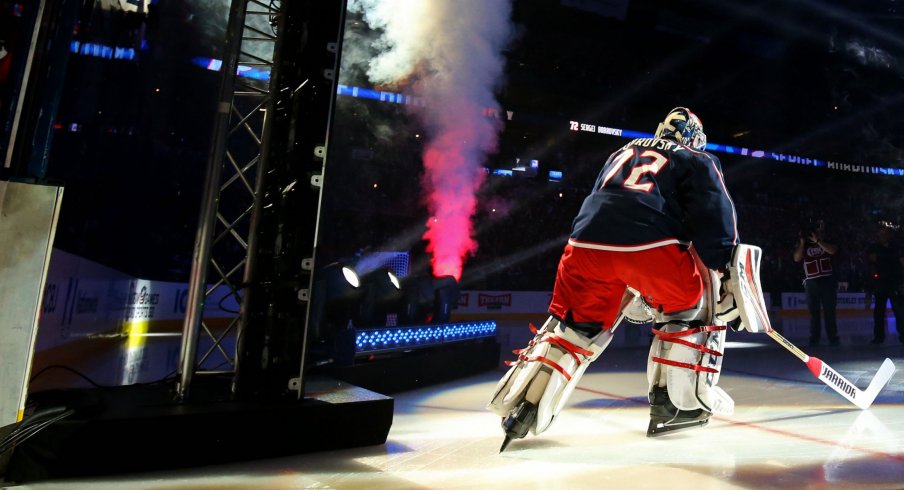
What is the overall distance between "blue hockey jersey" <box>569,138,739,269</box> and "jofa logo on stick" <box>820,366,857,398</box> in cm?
133

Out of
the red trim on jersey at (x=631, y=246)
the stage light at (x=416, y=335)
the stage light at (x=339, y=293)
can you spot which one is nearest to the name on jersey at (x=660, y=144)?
the red trim on jersey at (x=631, y=246)

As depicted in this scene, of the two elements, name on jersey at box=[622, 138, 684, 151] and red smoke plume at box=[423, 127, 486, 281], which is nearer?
name on jersey at box=[622, 138, 684, 151]

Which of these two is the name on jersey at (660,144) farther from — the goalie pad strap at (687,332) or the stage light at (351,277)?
the stage light at (351,277)

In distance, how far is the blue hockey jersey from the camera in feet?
7.22

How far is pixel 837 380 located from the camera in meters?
3.01

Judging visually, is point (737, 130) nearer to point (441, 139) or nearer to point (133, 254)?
point (441, 139)

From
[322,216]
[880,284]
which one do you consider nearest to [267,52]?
[322,216]

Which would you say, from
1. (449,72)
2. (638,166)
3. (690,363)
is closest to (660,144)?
(638,166)

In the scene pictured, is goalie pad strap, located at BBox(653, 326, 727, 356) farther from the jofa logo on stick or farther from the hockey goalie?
the jofa logo on stick

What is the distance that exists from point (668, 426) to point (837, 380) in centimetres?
140

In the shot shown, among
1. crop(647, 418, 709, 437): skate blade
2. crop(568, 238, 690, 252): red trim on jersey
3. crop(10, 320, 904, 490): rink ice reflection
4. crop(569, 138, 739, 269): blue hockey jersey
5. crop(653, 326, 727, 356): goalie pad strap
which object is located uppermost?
crop(569, 138, 739, 269): blue hockey jersey

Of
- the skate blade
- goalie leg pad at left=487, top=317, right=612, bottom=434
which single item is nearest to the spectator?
the skate blade

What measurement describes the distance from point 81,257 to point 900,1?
12.6 metres

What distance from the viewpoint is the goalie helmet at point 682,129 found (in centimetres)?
261
